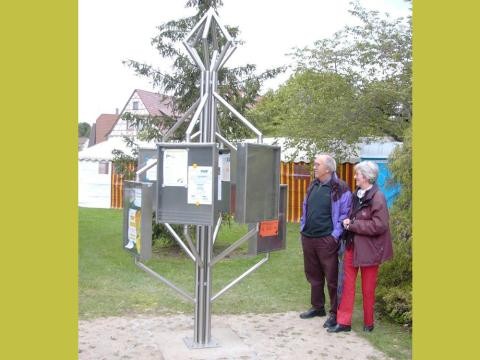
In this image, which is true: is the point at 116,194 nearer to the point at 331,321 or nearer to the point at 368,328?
the point at 331,321

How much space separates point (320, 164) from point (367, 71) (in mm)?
9859

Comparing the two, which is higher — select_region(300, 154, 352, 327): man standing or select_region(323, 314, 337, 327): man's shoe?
select_region(300, 154, 352, 327): man standing

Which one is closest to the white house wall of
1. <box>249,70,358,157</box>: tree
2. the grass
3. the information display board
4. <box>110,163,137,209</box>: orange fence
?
<box>110,163,137,209</box>: orange fence

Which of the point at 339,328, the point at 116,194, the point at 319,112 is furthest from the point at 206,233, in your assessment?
the point at 116,194

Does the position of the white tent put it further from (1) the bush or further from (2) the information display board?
(1) the bush

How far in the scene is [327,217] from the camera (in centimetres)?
615

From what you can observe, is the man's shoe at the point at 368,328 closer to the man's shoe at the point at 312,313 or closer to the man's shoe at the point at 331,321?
the man's shoe at the point at 331,321

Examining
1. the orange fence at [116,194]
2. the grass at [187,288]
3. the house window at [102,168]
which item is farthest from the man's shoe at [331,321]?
the house window at [102,168]

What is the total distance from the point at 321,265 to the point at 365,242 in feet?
2.47

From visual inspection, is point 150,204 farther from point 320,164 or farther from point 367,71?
point 367,71

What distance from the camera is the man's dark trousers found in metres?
6.18

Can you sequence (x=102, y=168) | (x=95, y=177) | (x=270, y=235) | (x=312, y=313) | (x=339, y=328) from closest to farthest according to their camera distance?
(x=339, y=328) < (x=270, y=235) < (x=312, y=313) < (x=102, y=168) < (x=95, y=177)

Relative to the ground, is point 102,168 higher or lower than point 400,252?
higher

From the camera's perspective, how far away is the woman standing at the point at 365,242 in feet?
18.8
